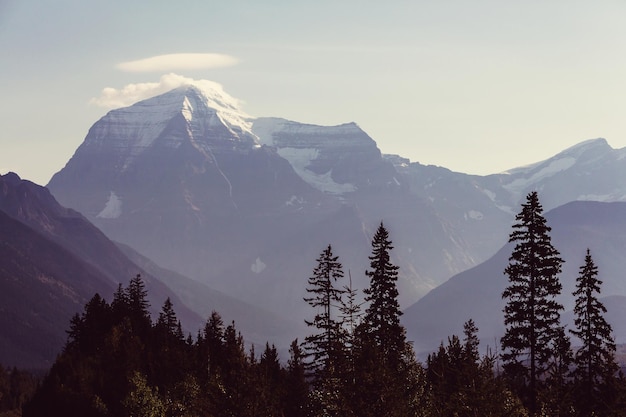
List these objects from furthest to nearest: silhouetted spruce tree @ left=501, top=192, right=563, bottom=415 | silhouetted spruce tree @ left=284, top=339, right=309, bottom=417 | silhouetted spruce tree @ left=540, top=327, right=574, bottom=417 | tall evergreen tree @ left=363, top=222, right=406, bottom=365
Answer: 1. silhouetted spruce tree @ left=284, top=339, right=309, bottom=417
2. tall evergreen tree @ left=363, top=222, right=406, bottom=365
3. silhouetted spruce tree @ left=501, top=192, right=563, bottom=415
4. silhouetted spruce tree @ left=540, top=327, right=574, bottom=417

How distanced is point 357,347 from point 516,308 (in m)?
17.7

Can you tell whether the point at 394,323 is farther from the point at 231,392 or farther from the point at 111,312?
the point at 111,312

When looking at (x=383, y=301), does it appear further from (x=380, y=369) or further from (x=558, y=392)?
(x=380, y=369)

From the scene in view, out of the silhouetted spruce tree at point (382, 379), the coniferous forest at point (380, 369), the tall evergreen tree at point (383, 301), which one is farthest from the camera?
the tall evergreen tree at point (383, 301)

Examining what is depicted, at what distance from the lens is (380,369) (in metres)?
49.3

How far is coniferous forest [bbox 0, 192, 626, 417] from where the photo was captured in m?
52.4

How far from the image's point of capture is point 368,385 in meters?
49.2

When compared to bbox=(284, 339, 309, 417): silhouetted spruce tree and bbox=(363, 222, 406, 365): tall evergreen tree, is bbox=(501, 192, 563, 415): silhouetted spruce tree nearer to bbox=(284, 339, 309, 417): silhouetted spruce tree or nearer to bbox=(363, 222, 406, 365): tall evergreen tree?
bbox=(363, 222, 406, 365): tall evergreen tree

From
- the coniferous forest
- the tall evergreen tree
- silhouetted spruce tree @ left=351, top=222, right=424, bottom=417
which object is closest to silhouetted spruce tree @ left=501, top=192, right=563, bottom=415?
the coniferous forest

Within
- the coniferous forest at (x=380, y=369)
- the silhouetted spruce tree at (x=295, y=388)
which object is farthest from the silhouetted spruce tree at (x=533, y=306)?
the silhouetted spruce tree at (x=295, y=388)

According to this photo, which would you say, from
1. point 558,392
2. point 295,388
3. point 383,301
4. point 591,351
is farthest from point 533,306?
point 295,388

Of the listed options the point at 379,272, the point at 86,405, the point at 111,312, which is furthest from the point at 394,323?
the point at 111,312

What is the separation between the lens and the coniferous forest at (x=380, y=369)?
172ft

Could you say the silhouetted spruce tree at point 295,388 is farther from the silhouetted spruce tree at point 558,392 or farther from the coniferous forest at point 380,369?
the silhouetted spruce tree at point 558,392
